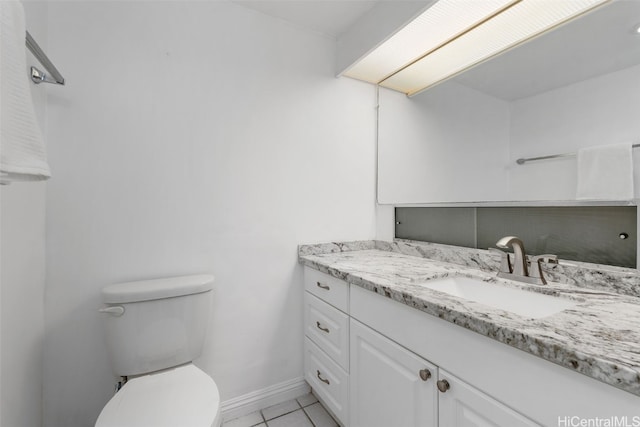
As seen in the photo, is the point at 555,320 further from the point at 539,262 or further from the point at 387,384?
the point at 387,384

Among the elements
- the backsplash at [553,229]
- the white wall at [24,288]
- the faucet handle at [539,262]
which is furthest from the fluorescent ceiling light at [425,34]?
the white wall at [24,288]

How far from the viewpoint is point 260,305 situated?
1.54m

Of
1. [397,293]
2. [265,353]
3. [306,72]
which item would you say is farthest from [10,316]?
[306,72]

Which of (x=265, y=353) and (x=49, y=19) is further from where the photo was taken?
(x=265, y=353)

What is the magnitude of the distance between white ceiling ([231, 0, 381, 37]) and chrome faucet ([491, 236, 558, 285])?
133 centimetres

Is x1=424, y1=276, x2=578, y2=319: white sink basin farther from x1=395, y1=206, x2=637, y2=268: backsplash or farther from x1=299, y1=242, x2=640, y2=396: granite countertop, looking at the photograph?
x1=395, y1=206, x2=637, y2=268: backsplash

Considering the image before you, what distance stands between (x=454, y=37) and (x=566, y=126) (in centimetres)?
67

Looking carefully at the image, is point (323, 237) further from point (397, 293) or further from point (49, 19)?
point (49, 19)

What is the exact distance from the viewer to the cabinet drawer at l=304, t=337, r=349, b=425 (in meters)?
1.25

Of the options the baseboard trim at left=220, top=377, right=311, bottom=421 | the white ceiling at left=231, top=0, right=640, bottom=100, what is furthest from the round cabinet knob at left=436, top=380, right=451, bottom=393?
the white ceiling at left=231, top=0, right=640, bottom=100

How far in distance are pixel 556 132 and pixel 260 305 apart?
1.58 m

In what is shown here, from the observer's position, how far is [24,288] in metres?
0.97

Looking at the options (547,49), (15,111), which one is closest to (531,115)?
(547,49)

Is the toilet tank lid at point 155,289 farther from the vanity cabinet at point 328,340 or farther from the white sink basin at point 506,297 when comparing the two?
the white sink basin at point 506,297
